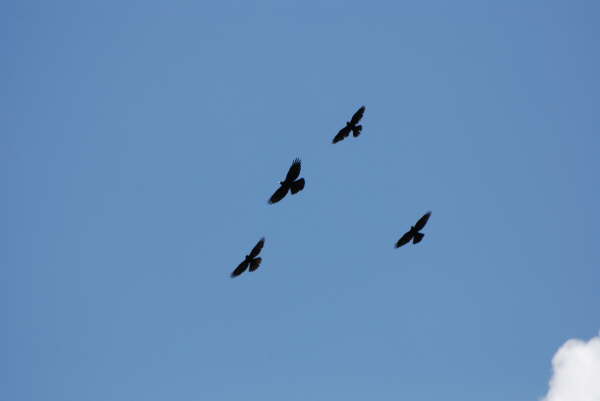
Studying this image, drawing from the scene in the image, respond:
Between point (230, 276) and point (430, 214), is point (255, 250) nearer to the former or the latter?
point (230, 276)

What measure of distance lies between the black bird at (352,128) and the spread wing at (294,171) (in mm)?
5498

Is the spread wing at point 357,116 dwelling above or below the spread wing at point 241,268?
above

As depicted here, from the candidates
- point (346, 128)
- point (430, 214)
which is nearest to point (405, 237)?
point (430, 214)

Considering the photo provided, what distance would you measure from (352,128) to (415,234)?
20.9ft

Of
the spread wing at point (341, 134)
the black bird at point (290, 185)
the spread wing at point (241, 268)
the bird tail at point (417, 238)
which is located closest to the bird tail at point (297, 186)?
the black bird at point (290, 185)

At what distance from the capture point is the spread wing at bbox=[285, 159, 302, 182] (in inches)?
1232

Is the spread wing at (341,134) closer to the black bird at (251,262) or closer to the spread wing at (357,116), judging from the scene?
the spread wing at (357,116)

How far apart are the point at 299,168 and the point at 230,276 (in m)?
6.10

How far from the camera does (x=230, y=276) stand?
33250mm

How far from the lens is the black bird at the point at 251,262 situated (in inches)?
1318

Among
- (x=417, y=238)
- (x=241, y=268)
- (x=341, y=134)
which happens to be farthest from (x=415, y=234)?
(x=241, y=268)

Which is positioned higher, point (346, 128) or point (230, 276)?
point (346, 128)

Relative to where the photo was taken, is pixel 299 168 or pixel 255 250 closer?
pixel 299 168

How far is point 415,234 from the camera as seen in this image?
113 ft
